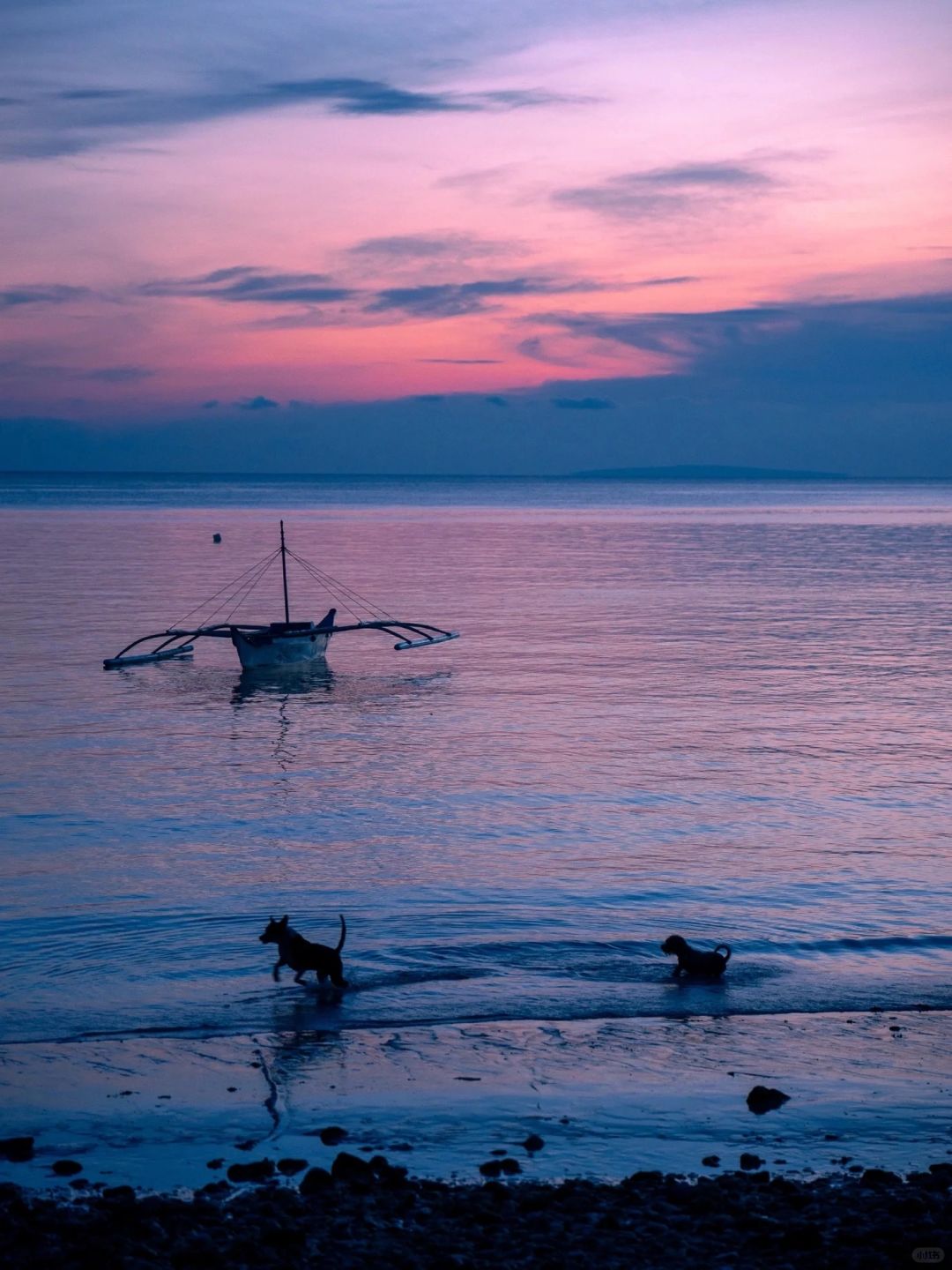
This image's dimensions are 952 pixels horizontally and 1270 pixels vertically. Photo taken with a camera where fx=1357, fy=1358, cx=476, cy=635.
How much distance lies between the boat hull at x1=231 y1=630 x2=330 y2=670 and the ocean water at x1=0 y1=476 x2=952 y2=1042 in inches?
33.7

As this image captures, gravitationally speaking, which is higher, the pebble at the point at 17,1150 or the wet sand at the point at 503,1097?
the pebble at the point at 17,1150

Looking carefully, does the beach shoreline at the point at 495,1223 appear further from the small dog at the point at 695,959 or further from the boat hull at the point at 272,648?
the boat hull at the point at 272,648

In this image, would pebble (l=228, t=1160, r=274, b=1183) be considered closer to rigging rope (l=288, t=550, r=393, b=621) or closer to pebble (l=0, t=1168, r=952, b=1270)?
pebble (l=0, t=1168, r=952, b=1270)

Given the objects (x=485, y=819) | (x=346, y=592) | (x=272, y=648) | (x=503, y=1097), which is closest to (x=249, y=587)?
(x=346, y=592)

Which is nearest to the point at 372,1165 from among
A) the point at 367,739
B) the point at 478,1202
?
the point at 478,1202

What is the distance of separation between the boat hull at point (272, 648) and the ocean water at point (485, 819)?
0.86 meters

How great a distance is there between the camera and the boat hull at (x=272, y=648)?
3108 centimetres

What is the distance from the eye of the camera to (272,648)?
31391mm

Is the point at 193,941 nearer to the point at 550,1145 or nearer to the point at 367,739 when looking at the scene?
the point at 550,1145

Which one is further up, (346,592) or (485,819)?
(346,592)

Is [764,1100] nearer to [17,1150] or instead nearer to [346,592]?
[17,1150]

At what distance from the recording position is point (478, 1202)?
718 cm

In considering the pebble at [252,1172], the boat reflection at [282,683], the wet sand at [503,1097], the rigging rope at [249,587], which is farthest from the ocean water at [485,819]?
the rigging rope at [249,587]

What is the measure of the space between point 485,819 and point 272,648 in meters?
15.5
